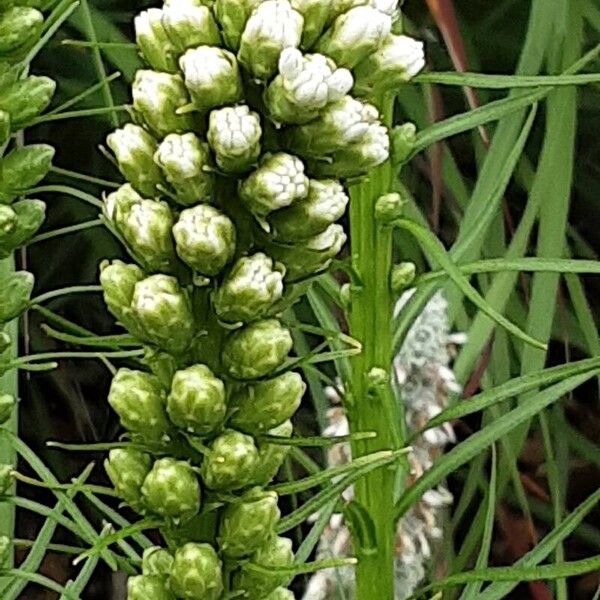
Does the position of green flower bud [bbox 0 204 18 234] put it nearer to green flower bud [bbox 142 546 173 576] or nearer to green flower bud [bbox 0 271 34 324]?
green flower bud [bbox 0 271 34 324]

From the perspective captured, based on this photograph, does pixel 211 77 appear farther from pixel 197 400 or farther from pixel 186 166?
pixel 197 400

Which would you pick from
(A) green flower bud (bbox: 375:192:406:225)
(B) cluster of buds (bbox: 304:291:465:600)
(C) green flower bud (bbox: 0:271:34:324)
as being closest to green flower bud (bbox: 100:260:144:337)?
(C) green flower bud (bbox: 0:271:34:324)

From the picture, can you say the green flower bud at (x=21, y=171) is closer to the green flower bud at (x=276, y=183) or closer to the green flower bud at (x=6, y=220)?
the green flower bud at (x=6, y=220)

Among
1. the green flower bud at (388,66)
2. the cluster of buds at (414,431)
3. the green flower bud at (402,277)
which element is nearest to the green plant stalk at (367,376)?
the green flower bud at (402,277)

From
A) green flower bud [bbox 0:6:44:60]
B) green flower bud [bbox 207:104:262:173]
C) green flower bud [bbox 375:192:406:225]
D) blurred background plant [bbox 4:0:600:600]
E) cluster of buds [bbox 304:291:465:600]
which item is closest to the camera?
green flower bud [bbox 207:104:262:173]

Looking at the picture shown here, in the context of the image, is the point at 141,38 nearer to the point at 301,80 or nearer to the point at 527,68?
the point at 301,80

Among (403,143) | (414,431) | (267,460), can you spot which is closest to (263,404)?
(267,460)

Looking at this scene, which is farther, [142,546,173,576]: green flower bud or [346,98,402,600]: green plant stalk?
[346,98,402,600]: green plant stalk

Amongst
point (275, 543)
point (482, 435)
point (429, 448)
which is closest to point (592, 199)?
point (429, 448)
